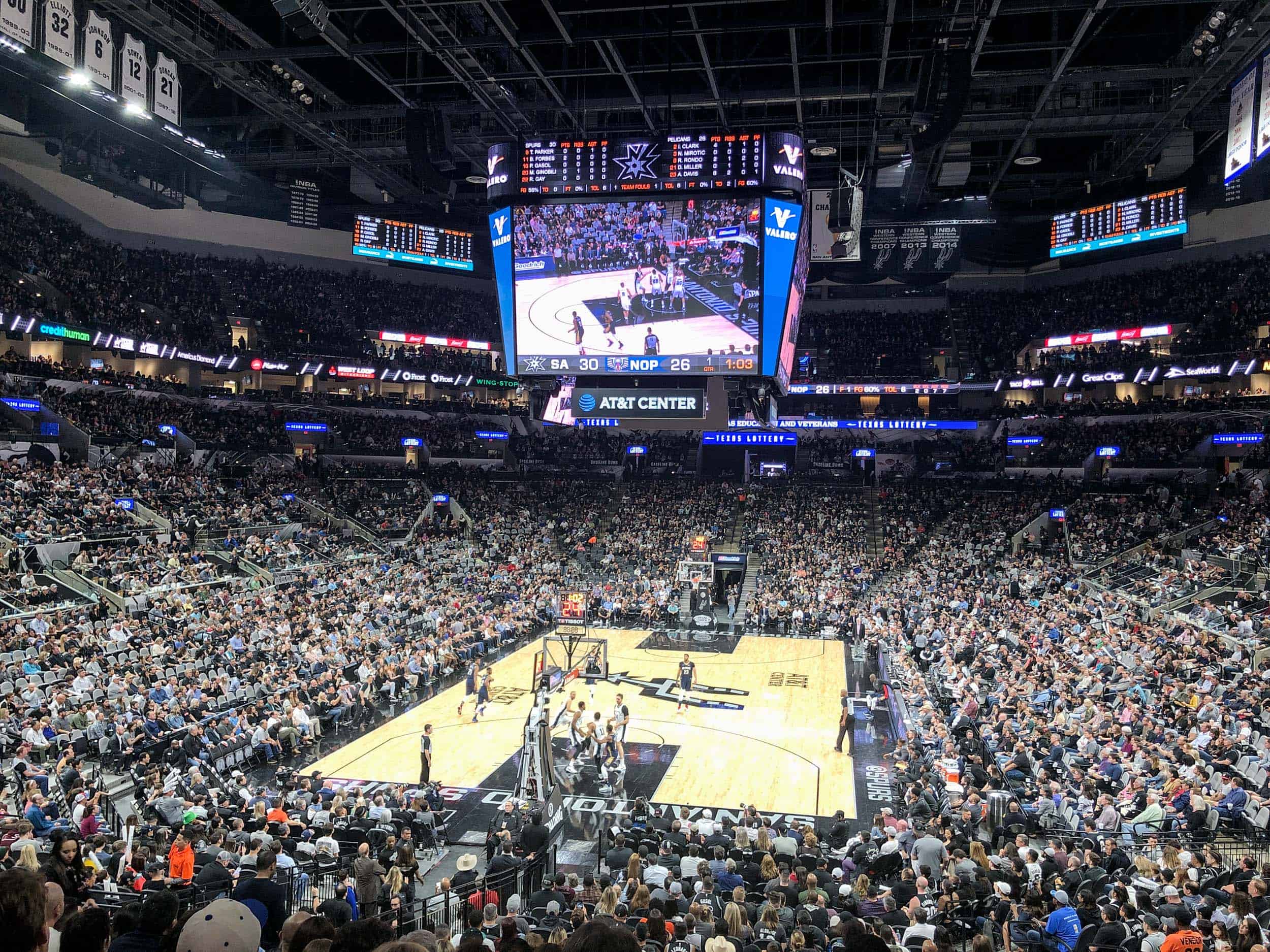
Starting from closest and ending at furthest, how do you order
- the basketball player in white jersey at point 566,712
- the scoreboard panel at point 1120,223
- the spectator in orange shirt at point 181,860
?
1. the spectator in orange shirt at point 181,860
2. the basketball player in white jersey at point 566,712
3. the scoreboard panel at point 1120,223

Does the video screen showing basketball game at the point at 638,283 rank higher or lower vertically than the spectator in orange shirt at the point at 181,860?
higher

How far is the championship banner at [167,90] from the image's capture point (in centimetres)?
2106

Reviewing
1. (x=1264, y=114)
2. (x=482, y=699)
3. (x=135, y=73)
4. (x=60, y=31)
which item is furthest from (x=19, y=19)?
(x=1264, y=114)

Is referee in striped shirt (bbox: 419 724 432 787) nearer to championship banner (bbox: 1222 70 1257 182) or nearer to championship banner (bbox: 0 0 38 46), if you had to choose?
championship banner (bbox: 0 0 38 46)

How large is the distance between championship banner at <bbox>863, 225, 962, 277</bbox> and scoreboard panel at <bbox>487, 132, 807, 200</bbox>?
18.1 m

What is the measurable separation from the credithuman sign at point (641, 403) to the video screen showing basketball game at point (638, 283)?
1.65 feet

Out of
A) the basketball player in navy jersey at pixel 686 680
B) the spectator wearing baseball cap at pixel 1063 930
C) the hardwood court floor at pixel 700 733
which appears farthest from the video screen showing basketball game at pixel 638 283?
the spectator wearing baseball cap at pixel 1063 930

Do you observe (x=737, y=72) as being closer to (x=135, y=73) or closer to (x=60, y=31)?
(x=135, y=73)

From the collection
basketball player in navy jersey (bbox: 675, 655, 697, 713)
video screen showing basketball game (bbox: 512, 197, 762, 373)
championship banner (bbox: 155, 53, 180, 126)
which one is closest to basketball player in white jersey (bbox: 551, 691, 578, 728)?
basketball player in navy jersey (bbox: 675, 655, 697, 713)

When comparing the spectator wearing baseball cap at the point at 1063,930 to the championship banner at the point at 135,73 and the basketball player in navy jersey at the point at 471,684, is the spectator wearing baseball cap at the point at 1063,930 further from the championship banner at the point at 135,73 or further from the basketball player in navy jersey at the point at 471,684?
the championship banner at the point at 135,73

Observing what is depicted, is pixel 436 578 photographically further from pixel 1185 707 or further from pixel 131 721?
pixel 1185 707

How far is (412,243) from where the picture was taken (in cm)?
4059

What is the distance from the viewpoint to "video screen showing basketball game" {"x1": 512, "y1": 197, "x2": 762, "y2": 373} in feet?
61.9

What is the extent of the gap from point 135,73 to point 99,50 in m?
1.32
